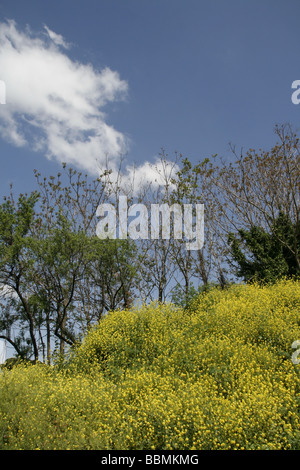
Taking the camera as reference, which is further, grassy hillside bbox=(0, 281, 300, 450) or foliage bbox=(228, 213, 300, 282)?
foliage bbox=(228, 213, 300, 282)

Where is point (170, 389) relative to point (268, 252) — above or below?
below

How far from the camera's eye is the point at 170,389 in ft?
25.5

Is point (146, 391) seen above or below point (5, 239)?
below

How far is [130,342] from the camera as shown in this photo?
11.4 m

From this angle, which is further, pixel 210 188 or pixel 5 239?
pixel 210 188

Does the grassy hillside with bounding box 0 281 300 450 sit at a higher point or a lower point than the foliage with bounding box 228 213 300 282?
lower

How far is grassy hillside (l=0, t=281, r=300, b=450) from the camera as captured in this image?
247 inches

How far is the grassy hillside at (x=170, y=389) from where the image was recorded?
6.27 m
